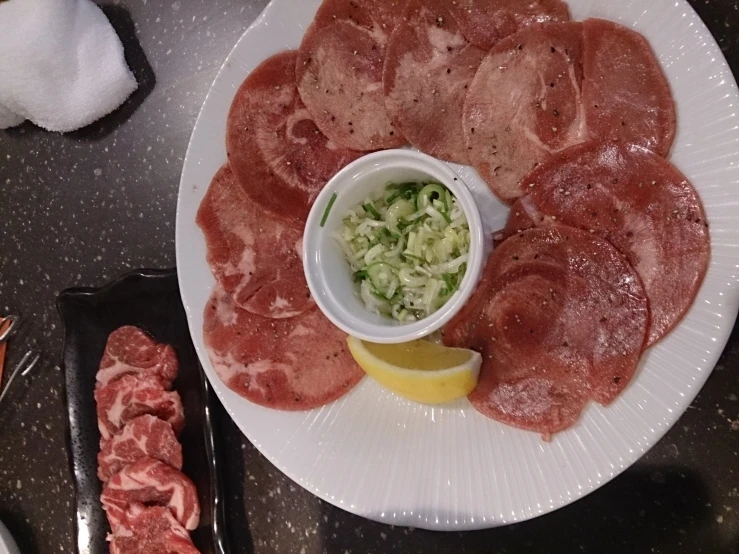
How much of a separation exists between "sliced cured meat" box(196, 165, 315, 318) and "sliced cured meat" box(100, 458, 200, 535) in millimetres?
466

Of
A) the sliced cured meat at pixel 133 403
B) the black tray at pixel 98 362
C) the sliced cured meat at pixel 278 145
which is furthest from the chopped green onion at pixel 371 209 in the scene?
the sliced cured meat at pixel 133 403

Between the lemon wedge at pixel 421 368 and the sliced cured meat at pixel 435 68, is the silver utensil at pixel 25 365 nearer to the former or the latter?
the lemon wedge at pixel 421 368

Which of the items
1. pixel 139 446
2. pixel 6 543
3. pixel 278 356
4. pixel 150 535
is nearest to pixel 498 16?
pixel 278 356

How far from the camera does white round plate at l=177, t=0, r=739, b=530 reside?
0.94m

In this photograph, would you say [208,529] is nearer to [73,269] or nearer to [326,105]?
[73,269]

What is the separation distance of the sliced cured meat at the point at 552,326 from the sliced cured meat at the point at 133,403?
0.73 meters

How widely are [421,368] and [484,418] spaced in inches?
6.2

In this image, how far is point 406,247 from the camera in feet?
3.70

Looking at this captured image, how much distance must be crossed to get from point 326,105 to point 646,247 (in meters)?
0.63

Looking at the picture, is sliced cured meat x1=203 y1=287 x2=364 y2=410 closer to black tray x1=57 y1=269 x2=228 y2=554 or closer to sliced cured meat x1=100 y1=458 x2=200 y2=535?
black tray x1=57 y1=269 x2=228 y2=554

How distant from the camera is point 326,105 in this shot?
3.81 feet

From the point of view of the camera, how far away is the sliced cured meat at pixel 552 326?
0.96 meters

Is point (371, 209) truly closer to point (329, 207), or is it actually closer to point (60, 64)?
point (329, 207)

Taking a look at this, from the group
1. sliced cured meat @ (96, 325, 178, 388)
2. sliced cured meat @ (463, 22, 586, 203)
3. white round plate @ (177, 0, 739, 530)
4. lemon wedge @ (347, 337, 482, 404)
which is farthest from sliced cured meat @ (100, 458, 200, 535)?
sliced cured meat @ (463, 22, 586, 203)
